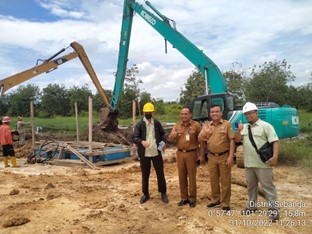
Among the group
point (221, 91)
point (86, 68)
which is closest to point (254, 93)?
point (86, 68)

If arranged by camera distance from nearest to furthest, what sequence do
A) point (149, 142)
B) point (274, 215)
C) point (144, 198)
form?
point (274, 215) → point (149, 142) → point (144, 198)

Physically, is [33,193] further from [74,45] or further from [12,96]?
[12,96]

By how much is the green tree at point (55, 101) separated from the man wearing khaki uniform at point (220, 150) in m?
49.8

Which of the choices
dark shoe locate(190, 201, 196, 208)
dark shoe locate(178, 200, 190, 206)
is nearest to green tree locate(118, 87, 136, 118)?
dark shoe locate(178, 200, 190, 206)

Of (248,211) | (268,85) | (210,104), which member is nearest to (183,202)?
(248,211)

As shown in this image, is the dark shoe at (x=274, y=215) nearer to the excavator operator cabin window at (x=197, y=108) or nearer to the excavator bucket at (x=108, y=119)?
the excavator operator cabin window at (x=197, y=108)

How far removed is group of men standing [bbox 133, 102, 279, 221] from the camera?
4.61m

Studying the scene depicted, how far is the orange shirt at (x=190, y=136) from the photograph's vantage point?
5328 millimetres

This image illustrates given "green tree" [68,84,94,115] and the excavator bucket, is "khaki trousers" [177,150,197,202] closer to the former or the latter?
the excavator bucket

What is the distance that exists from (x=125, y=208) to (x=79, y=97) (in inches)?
1844

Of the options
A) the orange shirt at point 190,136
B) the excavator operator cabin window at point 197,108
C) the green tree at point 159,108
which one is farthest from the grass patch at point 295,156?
the green tree at point 159,108

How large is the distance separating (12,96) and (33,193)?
53925 millimetres

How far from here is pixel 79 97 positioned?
1994 inches

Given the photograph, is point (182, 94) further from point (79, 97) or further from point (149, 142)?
point (149, 142)
